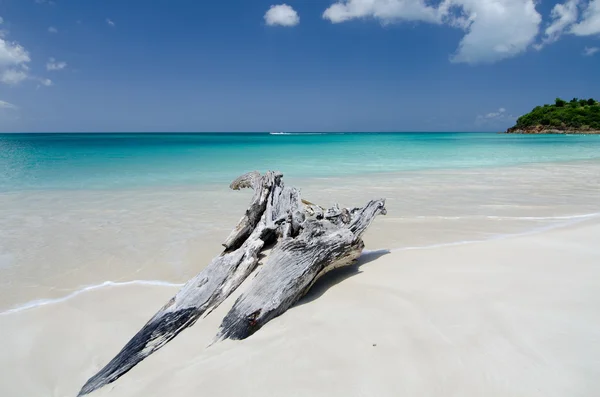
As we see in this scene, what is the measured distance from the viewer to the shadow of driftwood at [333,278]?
341 cm

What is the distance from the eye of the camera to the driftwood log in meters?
2.76

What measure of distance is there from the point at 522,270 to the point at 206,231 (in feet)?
14.7

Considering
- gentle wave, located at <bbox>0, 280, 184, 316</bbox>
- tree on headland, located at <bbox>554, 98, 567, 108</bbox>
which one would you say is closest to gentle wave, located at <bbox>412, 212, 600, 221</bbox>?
gentle wave, located at <bbox>0, 280, 184, 316</bbox>

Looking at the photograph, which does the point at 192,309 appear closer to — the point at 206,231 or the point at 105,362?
the point at 105,362

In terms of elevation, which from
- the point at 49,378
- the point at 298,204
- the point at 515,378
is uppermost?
the point at 298,204

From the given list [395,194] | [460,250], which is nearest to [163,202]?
[395,194]

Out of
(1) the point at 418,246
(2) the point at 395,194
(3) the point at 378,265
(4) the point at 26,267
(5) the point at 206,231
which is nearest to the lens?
(3) the point at 378,265

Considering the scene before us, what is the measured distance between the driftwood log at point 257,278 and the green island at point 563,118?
86.7 m

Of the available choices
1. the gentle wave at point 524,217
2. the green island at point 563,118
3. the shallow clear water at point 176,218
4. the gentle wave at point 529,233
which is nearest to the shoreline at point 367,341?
the shallow clear water at point 176,218

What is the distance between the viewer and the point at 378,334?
2.73 meters

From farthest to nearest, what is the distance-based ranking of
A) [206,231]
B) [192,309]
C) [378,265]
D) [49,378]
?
[206,231]
[378,265]
[192,309]
[49,378]

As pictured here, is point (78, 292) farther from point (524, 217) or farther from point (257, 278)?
point (524, 217)

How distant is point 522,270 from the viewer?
387 centimetres

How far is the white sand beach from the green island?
281 feet
